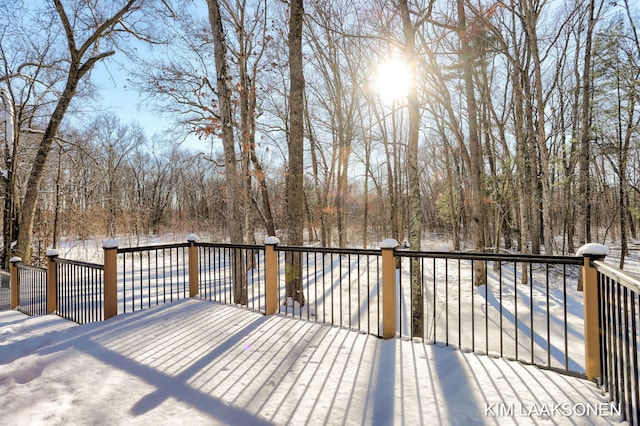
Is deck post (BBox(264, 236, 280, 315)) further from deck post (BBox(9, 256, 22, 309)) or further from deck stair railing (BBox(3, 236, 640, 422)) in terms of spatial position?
deck post (BBox(9, 256, 22, 309))

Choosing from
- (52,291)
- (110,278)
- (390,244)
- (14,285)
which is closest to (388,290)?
(390,244)

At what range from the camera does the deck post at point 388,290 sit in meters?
3.22

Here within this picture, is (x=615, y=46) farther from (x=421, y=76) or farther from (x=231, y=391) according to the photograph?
(x=231, y=391)

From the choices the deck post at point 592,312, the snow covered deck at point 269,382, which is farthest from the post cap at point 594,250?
the snow covered deck at point 269,382

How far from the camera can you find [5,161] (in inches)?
365

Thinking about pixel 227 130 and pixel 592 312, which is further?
pixel 227 130

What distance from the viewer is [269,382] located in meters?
2.37

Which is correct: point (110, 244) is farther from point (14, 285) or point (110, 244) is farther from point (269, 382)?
point (14, 285)

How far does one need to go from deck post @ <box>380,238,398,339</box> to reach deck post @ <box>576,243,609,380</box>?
62.6 inches

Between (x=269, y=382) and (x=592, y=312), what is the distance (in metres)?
2.64

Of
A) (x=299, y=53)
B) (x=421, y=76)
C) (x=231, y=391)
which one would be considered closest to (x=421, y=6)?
(x=421, y=76)

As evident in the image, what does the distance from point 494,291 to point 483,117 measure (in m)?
8.38

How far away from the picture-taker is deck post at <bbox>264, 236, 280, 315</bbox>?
13.5ft

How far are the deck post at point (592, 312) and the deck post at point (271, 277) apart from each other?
3242mm
